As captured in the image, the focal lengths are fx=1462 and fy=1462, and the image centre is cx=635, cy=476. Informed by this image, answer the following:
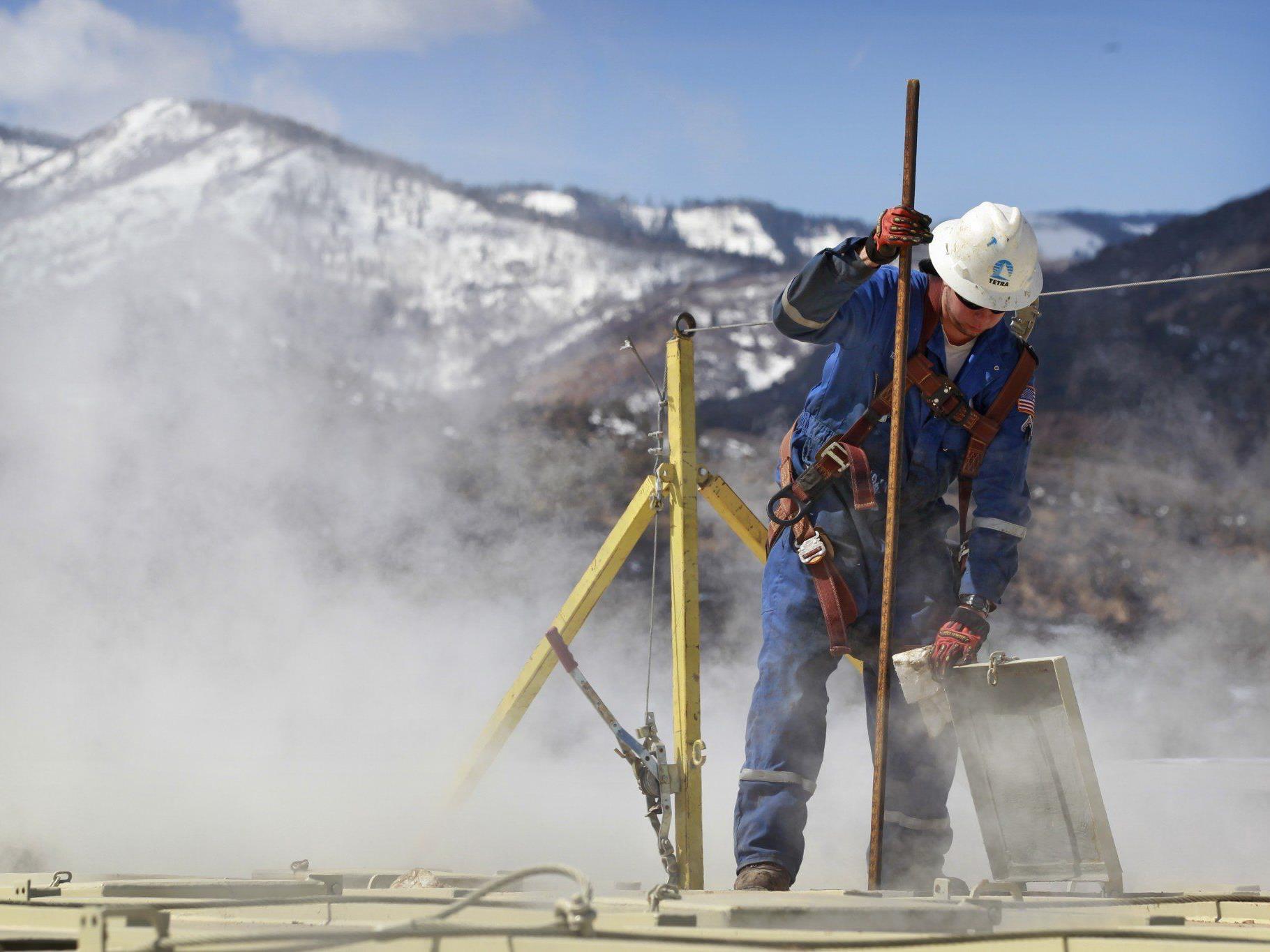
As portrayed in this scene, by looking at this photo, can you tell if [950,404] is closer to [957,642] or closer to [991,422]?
[991,422]

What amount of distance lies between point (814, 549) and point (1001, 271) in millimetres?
863

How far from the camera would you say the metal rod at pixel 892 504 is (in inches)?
141

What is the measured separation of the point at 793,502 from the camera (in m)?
3.97

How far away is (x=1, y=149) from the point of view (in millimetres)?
25953

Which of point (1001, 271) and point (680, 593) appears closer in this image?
point (1001, 271)

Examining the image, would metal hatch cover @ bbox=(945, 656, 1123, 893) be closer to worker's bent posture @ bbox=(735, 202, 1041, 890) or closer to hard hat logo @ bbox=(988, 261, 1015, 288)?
worker's bent posture @ bbox=(735, 202, 1041, 890)

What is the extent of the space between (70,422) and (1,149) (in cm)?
1998

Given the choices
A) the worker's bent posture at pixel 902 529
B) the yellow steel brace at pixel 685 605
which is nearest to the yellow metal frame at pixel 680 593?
the yellow steel brace at pixel 685 605

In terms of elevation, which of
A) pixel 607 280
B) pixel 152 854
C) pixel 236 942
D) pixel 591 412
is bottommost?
pixel 236 942

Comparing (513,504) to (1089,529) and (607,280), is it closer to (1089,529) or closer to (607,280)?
(1089,529)

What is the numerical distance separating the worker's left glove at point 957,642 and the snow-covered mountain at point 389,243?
51.2ft

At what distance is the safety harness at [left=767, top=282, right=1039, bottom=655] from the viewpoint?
383 centimetres

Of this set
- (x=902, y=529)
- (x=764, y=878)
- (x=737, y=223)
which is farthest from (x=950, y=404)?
(x=737, y=223)

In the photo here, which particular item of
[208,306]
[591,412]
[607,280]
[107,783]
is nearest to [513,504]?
[591,412]
